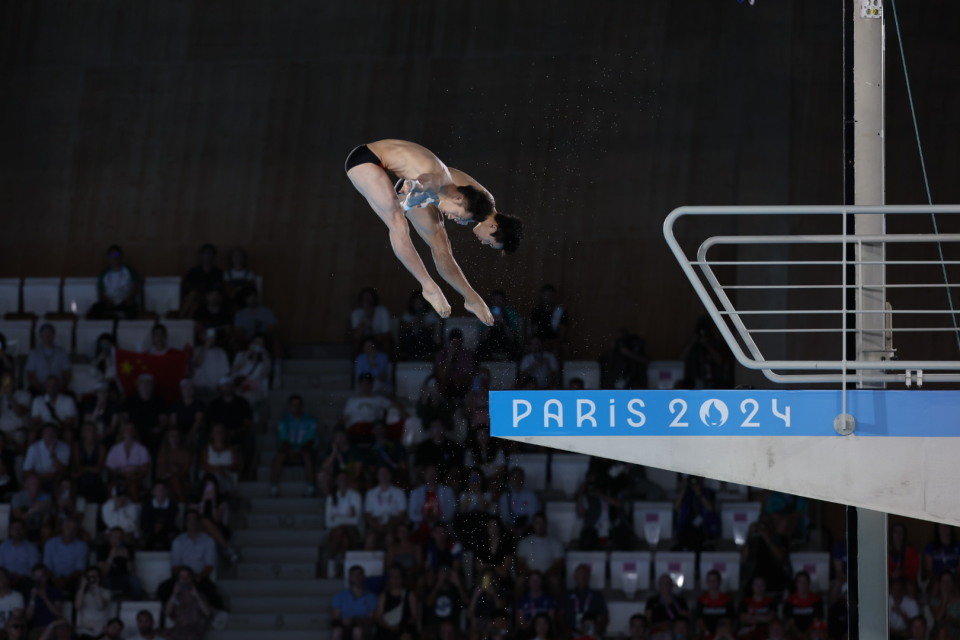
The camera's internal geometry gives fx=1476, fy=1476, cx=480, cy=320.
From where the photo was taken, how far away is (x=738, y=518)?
14.0 metres

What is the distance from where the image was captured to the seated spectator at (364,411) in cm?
1504

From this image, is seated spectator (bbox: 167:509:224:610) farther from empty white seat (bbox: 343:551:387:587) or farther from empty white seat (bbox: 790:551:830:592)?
empty white seat (bbox: 790:551:830:592)

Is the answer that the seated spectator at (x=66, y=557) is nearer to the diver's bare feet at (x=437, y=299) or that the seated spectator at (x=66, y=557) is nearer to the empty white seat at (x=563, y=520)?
the empty white seat at (x=563, y=520)

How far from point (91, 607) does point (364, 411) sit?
3310mm

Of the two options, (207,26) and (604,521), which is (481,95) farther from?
(604,521)

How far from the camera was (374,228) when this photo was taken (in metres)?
18.0

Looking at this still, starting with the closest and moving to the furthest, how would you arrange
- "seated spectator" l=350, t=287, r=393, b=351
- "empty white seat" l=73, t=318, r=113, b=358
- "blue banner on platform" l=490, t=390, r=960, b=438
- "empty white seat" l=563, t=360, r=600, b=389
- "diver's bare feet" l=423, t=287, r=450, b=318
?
"blue banner on platform" l=490, t=390, r=960, b=438 → "diver's bare feet" l=423, t=287, r=450, b=318 → "empty white seat" l=563, t=360, r=600, b=389 → "seated spectator" l=350, t=287, r=393, b=351 → "empty white seat" l=73, t=318, r=113, b=358

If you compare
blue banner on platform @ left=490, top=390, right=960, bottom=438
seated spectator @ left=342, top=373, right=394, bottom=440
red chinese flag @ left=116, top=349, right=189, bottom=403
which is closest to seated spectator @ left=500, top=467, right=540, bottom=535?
seated spectator @ left=342, top=373, right=394, bottom=440

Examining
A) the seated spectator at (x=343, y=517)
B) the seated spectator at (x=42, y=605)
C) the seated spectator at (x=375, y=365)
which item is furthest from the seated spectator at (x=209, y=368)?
the seated spectator at (x=42, y=605)

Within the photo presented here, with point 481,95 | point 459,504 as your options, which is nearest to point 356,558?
point 459,504

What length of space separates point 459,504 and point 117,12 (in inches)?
343

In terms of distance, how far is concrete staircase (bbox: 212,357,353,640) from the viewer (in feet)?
45.8

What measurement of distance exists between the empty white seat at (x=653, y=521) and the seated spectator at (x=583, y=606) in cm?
111

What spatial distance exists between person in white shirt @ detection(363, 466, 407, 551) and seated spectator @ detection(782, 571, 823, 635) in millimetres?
3657
